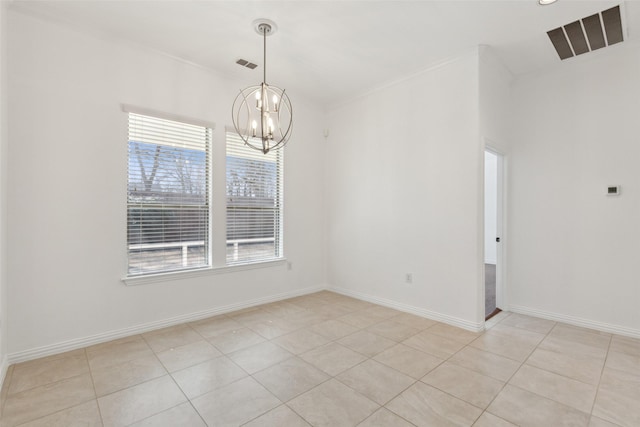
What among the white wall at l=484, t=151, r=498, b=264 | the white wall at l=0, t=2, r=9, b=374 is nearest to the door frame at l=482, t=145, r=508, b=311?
the white wall at l=484, t=151, r=498, b=264

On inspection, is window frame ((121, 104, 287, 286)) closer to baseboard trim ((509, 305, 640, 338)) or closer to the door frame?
the door frame

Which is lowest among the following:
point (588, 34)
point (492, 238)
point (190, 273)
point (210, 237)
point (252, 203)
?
point (190, 273)

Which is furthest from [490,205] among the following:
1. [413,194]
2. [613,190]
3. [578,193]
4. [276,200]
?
[276,200]

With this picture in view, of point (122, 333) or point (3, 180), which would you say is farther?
point (122, 333)

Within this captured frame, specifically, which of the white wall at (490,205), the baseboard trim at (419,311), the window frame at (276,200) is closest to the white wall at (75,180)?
the window frame at (276,200)

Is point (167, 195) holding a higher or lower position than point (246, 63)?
lower

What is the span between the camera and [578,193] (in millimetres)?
3600

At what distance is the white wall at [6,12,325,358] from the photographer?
2.71 m

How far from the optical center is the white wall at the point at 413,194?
350cm

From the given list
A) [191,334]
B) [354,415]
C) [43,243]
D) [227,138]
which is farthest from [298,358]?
[227,138]

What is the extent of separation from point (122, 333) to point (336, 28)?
3.82m

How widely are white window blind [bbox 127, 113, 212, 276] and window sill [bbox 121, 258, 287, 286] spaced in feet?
0.27

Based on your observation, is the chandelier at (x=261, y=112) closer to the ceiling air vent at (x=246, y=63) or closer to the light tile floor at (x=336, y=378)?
the ceiling air vent at (x=246, y=63)

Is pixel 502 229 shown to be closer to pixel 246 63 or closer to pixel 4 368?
pixel 246 63
